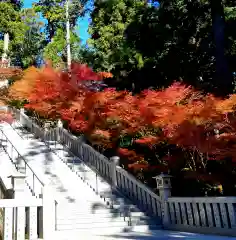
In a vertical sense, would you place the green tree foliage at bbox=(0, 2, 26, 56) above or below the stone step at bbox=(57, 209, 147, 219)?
above

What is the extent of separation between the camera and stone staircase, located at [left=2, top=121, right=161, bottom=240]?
27.7 ft

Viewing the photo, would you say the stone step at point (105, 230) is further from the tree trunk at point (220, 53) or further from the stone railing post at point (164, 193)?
the tree trunk at point (220, 53)

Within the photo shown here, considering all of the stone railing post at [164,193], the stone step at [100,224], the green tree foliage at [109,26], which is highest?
the green tree foliage at [109,26]

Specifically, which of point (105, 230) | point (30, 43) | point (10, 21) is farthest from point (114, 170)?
point (30, 43)

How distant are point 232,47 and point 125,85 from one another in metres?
A: 5.98

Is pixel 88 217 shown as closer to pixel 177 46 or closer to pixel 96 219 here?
pixel 96 219

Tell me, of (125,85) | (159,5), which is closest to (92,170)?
(125,85)

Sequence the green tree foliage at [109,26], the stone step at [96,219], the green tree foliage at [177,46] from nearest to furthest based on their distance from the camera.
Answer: the stone step at [96,219] → the green tree foliage at [177,46] → the green tree foliage at [109,26]

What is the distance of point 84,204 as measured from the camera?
9.88m

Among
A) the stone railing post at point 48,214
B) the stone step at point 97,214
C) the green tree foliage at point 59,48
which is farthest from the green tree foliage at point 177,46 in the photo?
the green tree foliage at point 59,48

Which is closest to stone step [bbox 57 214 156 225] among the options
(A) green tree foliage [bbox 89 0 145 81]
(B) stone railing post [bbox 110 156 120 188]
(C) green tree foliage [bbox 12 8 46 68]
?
(B) stone railing post [bbox 110 156 120 188]

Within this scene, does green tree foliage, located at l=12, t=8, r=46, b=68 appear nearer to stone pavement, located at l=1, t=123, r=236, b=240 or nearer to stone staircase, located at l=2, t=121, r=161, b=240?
stone staircase, located at l=2, t=121, r=161, b=240

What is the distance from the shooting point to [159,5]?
626 inches

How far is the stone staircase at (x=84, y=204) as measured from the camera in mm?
8445
